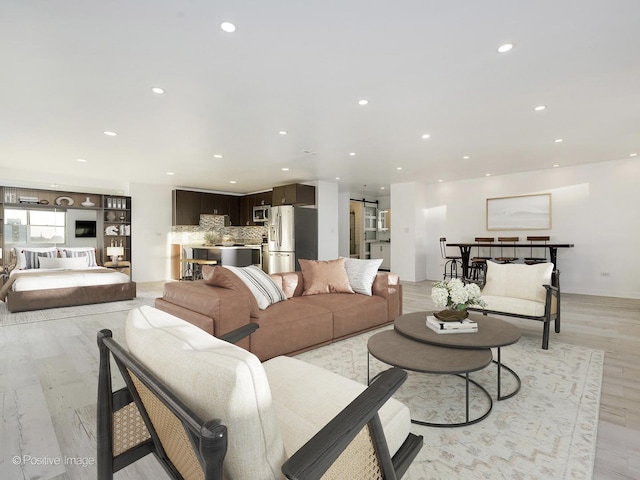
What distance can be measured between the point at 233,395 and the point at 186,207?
882 cm

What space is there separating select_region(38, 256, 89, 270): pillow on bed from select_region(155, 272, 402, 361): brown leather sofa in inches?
195

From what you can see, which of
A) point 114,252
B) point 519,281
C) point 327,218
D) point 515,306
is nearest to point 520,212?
point 519,281

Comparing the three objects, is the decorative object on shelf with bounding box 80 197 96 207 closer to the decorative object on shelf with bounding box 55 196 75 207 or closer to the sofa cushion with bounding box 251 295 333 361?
the decorative object on shelf with bounding box 55 196 75 207

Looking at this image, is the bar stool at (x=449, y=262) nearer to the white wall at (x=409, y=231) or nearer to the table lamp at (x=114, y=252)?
the white wall at (x=409, y=231)

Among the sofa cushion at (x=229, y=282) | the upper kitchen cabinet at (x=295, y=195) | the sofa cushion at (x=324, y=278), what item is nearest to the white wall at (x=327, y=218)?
the upper kitchen cabinet at (x=295, y=195)

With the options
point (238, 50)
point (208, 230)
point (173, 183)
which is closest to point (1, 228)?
point (173, 183)

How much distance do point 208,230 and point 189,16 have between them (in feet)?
26.1

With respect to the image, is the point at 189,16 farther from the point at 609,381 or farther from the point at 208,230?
the point at 208,230

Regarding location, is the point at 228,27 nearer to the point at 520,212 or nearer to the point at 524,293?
the point at 524,293

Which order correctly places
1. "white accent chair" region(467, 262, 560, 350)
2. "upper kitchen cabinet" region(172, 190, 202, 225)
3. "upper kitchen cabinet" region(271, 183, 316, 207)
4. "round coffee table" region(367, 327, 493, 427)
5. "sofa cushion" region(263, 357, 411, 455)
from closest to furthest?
"sofa cushion" region(263, 357, 411, 455)
"round coffee table" region(367, 327, 493, 427)
"white accent chair" region(467, 262, 560, 350)
"upper kitchen cabinet" region(271, 183, 316, 207)
"upper kitchen cabinet" region(172, 190, 202, 225)

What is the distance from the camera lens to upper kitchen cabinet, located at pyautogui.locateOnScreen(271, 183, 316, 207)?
7.83 m

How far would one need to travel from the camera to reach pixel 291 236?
303 inches

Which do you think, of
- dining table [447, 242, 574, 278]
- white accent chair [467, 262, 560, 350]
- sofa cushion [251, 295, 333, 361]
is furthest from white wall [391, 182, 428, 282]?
sofa cushion [251, 295, 333, 361]

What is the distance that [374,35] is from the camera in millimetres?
2264
